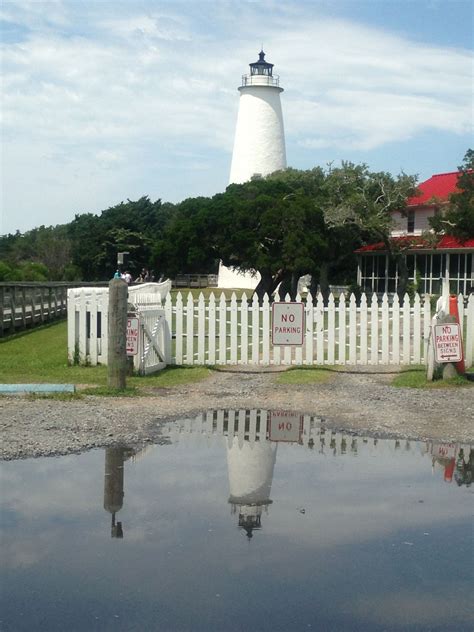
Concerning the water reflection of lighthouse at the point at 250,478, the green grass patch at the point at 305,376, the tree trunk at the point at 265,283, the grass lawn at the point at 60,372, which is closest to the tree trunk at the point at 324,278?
the tree trunk at the point at 265,283

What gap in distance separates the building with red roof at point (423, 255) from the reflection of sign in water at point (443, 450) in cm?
3685

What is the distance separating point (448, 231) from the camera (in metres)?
45.3

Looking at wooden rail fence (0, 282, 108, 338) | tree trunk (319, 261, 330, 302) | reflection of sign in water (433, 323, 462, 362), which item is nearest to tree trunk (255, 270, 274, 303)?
tree trunk (319, 261, 330, 302)

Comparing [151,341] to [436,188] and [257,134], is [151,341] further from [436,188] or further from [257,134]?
[257,134]

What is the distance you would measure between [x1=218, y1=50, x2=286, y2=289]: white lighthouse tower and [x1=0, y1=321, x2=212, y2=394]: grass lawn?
48.9 meters

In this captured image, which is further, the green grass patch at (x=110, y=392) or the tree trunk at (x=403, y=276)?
the tree trunk at (x=403, y=276)

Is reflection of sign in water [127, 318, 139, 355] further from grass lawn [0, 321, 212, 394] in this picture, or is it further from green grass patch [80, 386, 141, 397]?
A: green grass patch [80, 386, 141, 397]

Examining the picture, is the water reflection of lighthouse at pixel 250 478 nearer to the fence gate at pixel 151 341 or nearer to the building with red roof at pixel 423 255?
the fence gate at pixel 151 341

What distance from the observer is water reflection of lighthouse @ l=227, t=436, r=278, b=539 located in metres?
7.04

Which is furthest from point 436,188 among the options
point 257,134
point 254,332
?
point 254,332

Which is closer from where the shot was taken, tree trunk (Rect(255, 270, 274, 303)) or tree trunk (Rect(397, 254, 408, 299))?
tree trunk (Rect(255, 270, 274, 303))

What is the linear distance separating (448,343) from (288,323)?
333 centimetres

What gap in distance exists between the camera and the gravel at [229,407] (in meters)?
9.98

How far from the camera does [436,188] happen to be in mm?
56375
